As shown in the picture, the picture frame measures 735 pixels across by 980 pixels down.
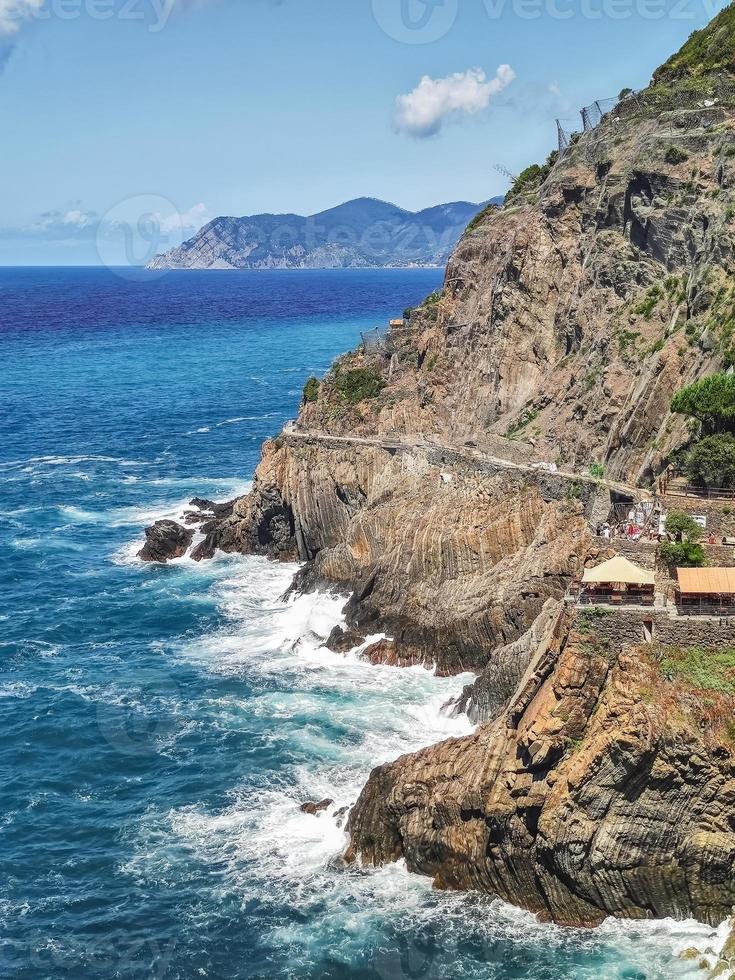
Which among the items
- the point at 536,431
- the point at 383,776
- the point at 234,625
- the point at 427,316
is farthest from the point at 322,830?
the point at 427,316

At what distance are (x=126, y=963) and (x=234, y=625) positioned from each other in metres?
27.9

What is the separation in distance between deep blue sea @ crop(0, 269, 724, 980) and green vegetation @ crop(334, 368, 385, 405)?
12833 mm

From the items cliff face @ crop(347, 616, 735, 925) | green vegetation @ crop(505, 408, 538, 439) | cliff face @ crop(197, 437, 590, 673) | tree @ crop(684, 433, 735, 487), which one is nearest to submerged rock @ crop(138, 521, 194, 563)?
cliff face @ crop(197, 437, 590, 673)

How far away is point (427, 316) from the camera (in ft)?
287

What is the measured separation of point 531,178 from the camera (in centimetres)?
8994

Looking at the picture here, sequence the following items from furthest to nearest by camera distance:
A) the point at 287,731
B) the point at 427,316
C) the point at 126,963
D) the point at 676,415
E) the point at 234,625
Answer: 1. the point at 427,316
2. the point at 234,625
3. the point at 676,415
4. the point at 287,731
5. the point at 126,963

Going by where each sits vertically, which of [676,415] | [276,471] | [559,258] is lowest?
[276,471]

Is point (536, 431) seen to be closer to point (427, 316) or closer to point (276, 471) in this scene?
point (276, 471)

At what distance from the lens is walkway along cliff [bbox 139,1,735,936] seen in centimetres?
3441

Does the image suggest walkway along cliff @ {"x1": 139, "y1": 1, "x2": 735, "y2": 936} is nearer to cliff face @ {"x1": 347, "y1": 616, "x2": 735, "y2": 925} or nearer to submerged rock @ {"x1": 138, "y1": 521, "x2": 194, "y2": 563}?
cliff face @ {"x1": 347, "y1": 616, "x2": 735, "y2": 925}

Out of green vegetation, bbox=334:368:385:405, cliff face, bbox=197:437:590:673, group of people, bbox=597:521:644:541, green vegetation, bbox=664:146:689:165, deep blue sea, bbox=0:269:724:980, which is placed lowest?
deep blue sea, bbox=0:269:724:980

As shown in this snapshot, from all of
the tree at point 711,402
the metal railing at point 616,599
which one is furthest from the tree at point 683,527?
the tree at point 711,402

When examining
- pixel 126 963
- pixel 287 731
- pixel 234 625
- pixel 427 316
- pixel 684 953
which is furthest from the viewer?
pixel 427 316

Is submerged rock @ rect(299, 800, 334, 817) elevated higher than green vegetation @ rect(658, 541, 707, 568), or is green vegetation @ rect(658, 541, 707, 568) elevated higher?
green vegetation @ rect(658, 541, 707, 568)
